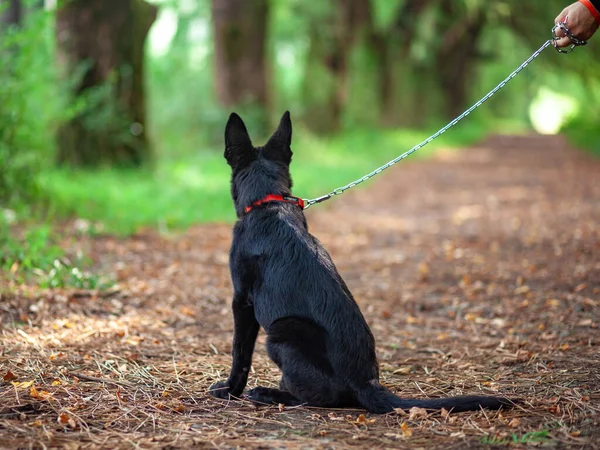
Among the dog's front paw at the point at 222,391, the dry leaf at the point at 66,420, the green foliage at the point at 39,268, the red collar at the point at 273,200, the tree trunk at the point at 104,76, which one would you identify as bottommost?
the dry leaf at the point at 66,420

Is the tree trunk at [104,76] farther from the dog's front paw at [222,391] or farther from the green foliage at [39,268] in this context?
the dog's front paw at [222,391]

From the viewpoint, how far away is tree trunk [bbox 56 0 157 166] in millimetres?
11391

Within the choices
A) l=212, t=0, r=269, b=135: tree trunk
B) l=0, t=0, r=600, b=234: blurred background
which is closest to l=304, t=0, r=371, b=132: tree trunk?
l=0, t=0, r=600, b=234: blurred background

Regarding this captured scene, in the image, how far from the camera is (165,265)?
716 centimetres

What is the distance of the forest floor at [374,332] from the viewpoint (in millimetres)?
3350

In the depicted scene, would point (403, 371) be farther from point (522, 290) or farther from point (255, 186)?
point (522, 290)

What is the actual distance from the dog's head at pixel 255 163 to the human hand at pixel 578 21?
6.06 ft

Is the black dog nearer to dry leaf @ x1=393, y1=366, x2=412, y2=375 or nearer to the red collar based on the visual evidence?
the red collar

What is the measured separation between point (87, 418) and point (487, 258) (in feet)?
18.1

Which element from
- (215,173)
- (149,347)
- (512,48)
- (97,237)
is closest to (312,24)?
(215,173)

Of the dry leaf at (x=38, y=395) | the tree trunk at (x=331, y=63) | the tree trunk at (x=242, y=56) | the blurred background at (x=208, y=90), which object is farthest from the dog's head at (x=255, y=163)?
the tree trunk at (x=331, y=63)

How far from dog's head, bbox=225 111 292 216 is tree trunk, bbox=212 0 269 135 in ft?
43.4

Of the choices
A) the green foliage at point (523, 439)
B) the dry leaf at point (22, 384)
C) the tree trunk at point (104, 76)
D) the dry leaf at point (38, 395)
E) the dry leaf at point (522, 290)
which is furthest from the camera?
the tree trunk at point (104, 76)

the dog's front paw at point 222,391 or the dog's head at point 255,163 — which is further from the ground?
the dog's head at point 255,163
